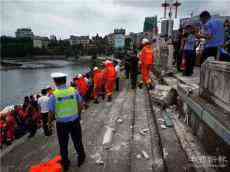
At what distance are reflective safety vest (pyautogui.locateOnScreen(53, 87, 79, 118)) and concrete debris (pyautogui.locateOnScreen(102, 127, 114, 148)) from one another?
119 cm

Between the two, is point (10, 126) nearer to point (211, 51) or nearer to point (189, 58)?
point (189, 58)

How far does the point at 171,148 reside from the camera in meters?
3.15

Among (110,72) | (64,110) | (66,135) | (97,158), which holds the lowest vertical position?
(97,158)

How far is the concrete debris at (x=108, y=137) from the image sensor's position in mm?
3758

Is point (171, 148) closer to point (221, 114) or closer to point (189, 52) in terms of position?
point (221, 114)

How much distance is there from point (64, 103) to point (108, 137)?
154 cm

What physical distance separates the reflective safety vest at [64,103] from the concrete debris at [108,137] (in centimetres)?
119

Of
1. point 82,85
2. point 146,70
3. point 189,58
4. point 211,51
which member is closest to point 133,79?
point 146,70

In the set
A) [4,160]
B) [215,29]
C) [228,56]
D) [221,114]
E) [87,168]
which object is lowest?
[4,160]

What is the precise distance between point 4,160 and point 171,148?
3524 millimetres

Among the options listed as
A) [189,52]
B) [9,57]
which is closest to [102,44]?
[9,57]

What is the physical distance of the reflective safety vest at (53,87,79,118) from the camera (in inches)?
114

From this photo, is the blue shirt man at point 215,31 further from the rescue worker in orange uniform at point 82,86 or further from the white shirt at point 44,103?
the rescue worker in orange uniform at point 82,86

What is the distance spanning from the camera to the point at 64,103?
2910 mm
